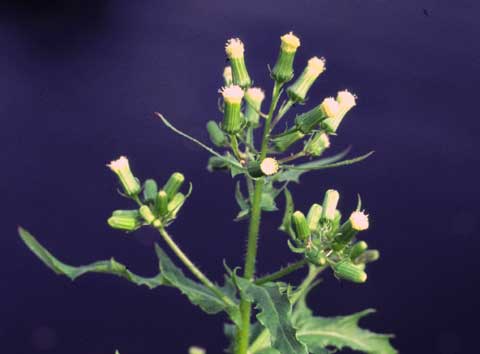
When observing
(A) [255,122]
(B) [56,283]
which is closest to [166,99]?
(B) [56,283]

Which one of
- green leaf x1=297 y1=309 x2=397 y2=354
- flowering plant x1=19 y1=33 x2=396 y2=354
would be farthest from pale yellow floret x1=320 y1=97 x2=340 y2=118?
green leaf x1=297 y1=309 x2=397 y2=354

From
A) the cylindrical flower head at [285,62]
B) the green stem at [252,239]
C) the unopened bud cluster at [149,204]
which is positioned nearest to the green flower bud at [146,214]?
the unopened bud cluster at [149,204]

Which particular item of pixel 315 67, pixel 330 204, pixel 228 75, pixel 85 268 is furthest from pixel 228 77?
pixel 85 268

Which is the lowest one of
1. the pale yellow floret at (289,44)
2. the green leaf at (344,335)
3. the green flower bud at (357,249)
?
the green leaf at (344,335)

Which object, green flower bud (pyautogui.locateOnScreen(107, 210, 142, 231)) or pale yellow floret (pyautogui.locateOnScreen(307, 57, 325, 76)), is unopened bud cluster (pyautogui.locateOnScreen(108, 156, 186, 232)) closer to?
green flower bud (pyautogui.locateOnScreen(107, 210, 142, 231))

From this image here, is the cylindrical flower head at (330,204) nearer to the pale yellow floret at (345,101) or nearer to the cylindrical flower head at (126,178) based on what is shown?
the pale yellow floret at (345,101)

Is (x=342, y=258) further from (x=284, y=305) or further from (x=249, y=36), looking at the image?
(x=249, y=36)

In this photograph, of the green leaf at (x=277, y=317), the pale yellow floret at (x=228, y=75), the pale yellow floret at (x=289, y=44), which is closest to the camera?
the green leaf at (x=277, y=317)
